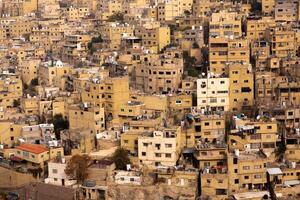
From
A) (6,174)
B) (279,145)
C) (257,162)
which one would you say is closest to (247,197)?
(257,162)

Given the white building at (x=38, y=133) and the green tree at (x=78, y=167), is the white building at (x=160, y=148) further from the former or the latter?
the white building at (x=38, y=133)

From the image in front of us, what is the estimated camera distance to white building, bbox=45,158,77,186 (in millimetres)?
24266

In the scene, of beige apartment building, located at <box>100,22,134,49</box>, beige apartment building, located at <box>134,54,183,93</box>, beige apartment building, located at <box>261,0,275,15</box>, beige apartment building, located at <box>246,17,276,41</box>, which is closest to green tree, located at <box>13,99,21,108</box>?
beige apartment building, located at <box>134,54,183,93</box>

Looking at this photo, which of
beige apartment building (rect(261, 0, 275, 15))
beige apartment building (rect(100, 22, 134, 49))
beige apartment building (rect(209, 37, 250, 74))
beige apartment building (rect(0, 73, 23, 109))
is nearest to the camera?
beige apartment building (rect(209, 37, 250, 74))

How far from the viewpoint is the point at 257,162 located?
75.0 ft

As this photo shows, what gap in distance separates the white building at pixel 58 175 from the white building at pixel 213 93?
6270 millimetres

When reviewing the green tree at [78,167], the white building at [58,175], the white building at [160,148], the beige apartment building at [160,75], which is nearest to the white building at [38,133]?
the white building at [58,175]

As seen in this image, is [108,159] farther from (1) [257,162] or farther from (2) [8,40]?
(2) [8,40]

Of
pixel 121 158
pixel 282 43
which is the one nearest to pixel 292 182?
pixel 121 158

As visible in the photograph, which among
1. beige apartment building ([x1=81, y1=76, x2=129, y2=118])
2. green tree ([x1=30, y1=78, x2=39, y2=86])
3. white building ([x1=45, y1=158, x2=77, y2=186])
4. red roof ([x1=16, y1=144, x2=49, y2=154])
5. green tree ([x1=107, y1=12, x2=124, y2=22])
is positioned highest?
green tree ([x1=107, y1=12, x2=124, y2=22])

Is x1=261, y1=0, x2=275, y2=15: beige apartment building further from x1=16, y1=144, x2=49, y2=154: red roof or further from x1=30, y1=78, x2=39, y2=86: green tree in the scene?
x1=16, y1=144, x2=49, y2=154: red roof

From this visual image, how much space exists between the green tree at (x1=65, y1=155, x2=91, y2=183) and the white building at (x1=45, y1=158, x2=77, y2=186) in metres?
0.22

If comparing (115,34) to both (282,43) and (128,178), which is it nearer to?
(282,43)

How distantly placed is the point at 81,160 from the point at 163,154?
2.71m
